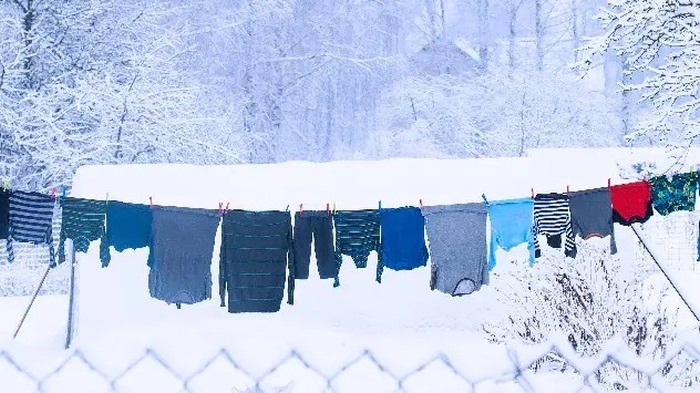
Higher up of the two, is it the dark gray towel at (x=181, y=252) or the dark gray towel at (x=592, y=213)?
the dark gray towel at (x=592, y=213)

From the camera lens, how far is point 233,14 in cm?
2159

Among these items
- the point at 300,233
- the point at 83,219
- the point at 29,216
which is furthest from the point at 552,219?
the point at 29,216

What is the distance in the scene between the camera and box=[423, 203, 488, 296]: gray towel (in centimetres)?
739

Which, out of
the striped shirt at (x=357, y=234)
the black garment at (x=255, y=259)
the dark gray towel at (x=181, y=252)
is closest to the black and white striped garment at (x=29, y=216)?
the dark gray towel at (x=181, y=252)

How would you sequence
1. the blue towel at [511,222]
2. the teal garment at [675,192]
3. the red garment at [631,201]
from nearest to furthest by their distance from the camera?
the blue towel at [511,222], the red garment at [631,201], the teal garment at [675,192]

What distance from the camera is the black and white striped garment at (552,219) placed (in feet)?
24.1

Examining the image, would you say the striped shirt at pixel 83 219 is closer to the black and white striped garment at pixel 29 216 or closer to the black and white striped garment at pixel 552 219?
the black and white striped garment at pixel 29 216

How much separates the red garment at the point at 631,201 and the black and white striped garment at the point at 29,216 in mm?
5484

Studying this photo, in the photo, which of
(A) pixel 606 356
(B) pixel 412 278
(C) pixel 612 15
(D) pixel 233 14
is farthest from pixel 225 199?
(D) pixel 233 14

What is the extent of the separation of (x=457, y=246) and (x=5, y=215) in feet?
14.1

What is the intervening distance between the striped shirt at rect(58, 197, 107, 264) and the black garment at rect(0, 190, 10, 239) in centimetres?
48

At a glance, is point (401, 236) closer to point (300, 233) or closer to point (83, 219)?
point (300, 233)

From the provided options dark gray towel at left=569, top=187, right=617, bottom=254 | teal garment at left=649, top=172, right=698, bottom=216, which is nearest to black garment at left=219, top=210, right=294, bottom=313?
dark gray towel at left=569, top=187, right=617, bottom=254

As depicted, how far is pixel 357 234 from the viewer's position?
7.37m
